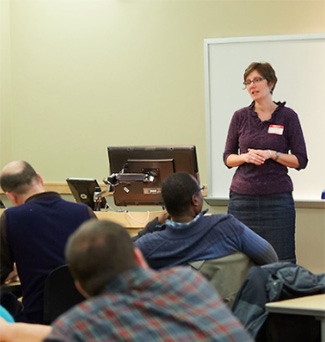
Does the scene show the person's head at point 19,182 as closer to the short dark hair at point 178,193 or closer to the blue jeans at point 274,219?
the short dark hair at point 178,193

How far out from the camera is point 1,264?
2.50 meters

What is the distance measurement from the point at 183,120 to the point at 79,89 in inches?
46.5

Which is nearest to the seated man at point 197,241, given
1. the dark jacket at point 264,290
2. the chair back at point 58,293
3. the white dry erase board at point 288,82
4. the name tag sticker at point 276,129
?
the dark jacket at point 264,290

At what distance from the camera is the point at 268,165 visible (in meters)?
3.64

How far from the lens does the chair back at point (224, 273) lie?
227cm

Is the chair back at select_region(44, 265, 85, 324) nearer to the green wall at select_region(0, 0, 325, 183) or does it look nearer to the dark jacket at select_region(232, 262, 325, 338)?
the dark jacket at select_region(232, 262, 325, 338)

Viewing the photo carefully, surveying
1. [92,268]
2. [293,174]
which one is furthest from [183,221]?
[293,174]

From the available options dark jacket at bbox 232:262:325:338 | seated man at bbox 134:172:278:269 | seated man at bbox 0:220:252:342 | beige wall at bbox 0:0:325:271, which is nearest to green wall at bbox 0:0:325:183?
beige wall at bbox 0:0:325:271

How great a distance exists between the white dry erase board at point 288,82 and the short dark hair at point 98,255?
13.6ft

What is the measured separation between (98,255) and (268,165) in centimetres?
262

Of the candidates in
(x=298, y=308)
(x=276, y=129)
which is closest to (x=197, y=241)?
(x=298, y=308)

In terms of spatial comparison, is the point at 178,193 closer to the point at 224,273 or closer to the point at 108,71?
the point at 224,273

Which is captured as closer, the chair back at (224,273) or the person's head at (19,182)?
the chair back at (224,273)

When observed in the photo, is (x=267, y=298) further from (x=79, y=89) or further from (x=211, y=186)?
(x=79, y=89)
